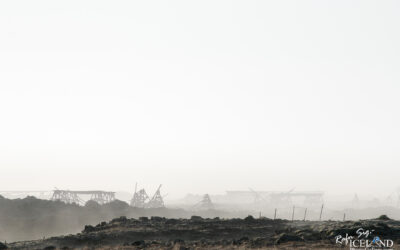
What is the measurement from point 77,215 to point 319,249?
52.1 m

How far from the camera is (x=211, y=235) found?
29.9 m

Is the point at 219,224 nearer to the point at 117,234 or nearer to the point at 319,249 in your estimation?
the point at 117,234

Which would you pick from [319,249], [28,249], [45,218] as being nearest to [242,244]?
[319,249]

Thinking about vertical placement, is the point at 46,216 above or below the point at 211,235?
below

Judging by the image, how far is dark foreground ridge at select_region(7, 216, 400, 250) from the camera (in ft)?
81.5
